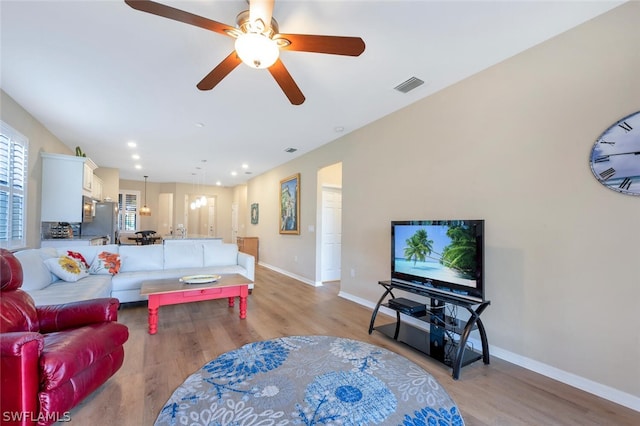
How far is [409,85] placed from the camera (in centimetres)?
305

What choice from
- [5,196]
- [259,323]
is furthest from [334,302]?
[5,196]

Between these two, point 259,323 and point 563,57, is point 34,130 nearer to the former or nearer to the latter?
point 259,323

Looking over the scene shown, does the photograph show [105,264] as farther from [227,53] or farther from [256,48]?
[256,48]

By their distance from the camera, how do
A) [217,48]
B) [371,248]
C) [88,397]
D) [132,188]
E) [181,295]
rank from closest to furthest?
1. [88,397]
2. [217,48]
3. [181,295]
4. [371,248]
5. [132,188]

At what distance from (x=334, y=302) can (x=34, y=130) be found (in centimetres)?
521

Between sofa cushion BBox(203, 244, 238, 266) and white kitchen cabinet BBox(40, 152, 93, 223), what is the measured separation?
7.64ft

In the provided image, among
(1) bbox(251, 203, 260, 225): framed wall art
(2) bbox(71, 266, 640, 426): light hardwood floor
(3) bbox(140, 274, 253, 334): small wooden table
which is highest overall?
(1) bbox(251, 203, 260, 225): framed wall art

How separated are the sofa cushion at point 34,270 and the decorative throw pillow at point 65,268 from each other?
5cm

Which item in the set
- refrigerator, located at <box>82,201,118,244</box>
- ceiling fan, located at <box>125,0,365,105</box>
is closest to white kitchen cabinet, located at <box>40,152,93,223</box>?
refrigerator, located at <box>82,201,118,244</box>

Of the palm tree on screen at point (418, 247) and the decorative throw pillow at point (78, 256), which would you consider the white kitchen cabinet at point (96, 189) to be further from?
the palm tree on screen at point (418, 247)

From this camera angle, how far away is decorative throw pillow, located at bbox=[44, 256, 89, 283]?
3.13 m

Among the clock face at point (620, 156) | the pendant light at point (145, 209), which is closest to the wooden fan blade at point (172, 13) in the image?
the clock face at point (620, 156)

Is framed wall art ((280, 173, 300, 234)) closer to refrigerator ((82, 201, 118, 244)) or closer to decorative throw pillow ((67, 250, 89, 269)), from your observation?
decorative throw pillow ((67, 250, 89, 269))

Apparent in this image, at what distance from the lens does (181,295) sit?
3.19 meters
